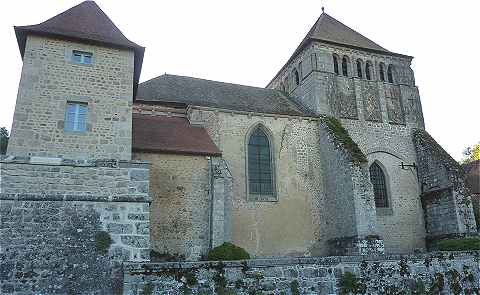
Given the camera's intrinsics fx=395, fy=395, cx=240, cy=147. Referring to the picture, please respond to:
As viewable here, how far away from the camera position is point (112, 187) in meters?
10.5

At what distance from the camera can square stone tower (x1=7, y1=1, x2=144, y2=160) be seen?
11.0 metres

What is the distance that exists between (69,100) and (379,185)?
15118 mm

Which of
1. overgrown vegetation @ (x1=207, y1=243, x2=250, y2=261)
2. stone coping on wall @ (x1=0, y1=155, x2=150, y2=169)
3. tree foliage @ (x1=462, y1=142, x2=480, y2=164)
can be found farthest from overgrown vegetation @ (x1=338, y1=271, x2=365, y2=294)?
tree foliage @ (x1=462, y1=142, x2=480, y2=164)

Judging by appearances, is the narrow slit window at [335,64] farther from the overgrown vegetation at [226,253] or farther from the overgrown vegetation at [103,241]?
the overgrown vegetation at [103,241]

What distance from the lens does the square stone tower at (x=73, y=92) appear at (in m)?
11.0

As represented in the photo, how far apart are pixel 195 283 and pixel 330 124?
44.3ft

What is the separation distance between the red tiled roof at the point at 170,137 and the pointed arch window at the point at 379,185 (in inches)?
363

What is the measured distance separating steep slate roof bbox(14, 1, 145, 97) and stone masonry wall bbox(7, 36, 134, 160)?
0.25 m

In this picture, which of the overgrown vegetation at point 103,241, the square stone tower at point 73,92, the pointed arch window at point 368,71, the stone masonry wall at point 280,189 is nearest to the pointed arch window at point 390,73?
the pointed arch window at point 368,71

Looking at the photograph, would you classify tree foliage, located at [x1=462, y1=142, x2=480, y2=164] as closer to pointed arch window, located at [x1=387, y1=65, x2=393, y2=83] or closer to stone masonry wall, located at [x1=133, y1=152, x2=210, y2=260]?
pointed arch window, located at [x1=387, y1=65, x2=393, y2=83]

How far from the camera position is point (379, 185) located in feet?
65.8

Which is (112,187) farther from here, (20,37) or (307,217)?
(307,217)

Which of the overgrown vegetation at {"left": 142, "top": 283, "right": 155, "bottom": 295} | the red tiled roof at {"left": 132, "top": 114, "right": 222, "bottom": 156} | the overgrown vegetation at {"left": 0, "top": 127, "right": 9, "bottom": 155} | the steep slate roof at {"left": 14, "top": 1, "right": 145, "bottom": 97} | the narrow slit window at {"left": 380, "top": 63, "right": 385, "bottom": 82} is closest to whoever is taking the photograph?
the overgrown vegetation at {"left": 142, "top": 283, "right": 155, "bottom": 295}

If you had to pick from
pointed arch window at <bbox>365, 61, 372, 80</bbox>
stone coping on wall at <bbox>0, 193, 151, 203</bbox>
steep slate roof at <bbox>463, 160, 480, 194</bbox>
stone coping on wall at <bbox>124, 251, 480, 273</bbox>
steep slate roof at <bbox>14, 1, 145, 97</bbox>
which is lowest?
stone coping on wall at <bbox>124, 251, 480, 273</bbox>
